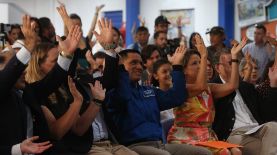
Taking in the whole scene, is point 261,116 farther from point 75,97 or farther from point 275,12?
point 275,12

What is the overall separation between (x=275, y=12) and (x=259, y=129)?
20.4ft

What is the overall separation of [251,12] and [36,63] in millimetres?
8243

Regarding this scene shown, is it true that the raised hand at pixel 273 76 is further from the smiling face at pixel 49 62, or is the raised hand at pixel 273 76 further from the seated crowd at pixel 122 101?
the smiling face at pixel 49 62

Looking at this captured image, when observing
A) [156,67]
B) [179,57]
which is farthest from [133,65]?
[156,67]

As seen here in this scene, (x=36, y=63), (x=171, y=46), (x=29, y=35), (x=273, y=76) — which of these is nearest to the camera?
(x=29, y=35)

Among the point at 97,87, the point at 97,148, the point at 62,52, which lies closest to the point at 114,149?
the point at 97,148

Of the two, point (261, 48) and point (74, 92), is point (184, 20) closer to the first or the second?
point (261, 48)

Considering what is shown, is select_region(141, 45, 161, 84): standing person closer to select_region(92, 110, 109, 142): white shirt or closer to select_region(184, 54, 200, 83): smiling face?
select_region(184, 54, 200, 83): smiling face

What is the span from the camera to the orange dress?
458 centimetres

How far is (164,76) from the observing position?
4820 millimetres

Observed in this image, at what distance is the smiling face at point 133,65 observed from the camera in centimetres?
429

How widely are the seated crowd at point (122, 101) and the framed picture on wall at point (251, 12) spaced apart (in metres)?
5.36

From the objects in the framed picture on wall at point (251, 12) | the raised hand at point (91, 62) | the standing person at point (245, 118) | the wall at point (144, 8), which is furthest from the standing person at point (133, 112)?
the wall at point (144, 8)

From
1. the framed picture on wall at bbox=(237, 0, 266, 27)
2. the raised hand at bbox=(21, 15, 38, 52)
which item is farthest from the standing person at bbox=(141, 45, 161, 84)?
the framed picture on wall at bbox=(237, 0, 266, 27)
